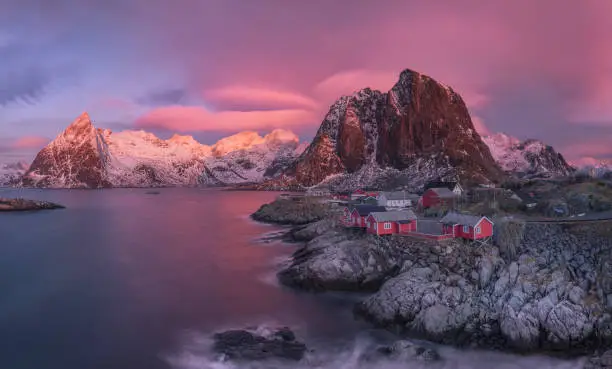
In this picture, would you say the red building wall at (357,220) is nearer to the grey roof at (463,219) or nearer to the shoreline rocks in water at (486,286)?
the shoreline rocks in water at (486,286)

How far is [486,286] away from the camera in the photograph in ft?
87.8

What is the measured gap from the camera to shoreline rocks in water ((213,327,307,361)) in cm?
2181

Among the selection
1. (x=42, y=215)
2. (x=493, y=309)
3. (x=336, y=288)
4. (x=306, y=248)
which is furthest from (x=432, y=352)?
(x=42, y=215)

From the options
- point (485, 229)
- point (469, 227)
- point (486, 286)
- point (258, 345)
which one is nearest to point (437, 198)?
point (485, 229)

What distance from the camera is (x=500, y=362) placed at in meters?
20.4

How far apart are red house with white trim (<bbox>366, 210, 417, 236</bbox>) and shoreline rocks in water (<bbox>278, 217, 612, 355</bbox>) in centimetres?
181

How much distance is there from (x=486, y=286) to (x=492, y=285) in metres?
0.42

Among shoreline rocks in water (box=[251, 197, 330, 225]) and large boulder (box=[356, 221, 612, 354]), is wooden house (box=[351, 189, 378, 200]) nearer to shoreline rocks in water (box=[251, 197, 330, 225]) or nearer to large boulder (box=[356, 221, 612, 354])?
shoreline rocks in water (box=[251, 197, 330, 225])

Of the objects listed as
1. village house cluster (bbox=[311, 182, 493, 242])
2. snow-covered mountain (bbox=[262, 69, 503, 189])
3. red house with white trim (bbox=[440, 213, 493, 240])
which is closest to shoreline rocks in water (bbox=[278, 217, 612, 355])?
red house with white trim (bbox=[440, 213, 493, 240])

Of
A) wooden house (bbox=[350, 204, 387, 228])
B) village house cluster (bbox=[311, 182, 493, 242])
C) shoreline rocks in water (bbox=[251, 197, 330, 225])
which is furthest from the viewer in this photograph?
shoreline rocks in water (bbox=[251, 197, 330, 225])

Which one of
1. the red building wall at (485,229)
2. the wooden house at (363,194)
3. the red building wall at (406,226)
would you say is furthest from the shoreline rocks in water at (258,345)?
the wooden house at (363,194)

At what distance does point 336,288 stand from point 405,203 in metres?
40.9

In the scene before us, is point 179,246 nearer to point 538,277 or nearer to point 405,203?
point 405,203

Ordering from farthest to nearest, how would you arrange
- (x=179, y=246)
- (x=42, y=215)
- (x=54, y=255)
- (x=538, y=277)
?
1. (x=42, y=215)
2. (x=179, y=246)
3. (x=54, y=255)
4. (x=538, y=277)
